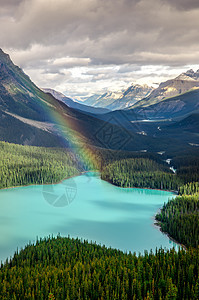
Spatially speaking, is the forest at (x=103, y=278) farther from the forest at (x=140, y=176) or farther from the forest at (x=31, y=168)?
the forest at (x=31, y=168)

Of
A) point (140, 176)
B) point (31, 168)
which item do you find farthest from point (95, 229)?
point (31, 168)

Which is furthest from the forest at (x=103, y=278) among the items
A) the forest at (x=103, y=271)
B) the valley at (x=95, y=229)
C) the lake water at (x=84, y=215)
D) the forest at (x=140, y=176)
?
the forest at (x=140, y=176)

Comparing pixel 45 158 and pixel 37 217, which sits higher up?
pixel 45 158

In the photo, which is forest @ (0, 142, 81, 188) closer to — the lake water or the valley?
the valley

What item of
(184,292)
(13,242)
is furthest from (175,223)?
(13,242)

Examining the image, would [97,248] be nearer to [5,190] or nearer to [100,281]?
[100,281]

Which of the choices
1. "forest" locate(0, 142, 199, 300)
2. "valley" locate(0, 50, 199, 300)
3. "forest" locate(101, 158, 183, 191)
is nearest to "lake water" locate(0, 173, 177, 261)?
"valley" locate(0, 50, 199, 300)
